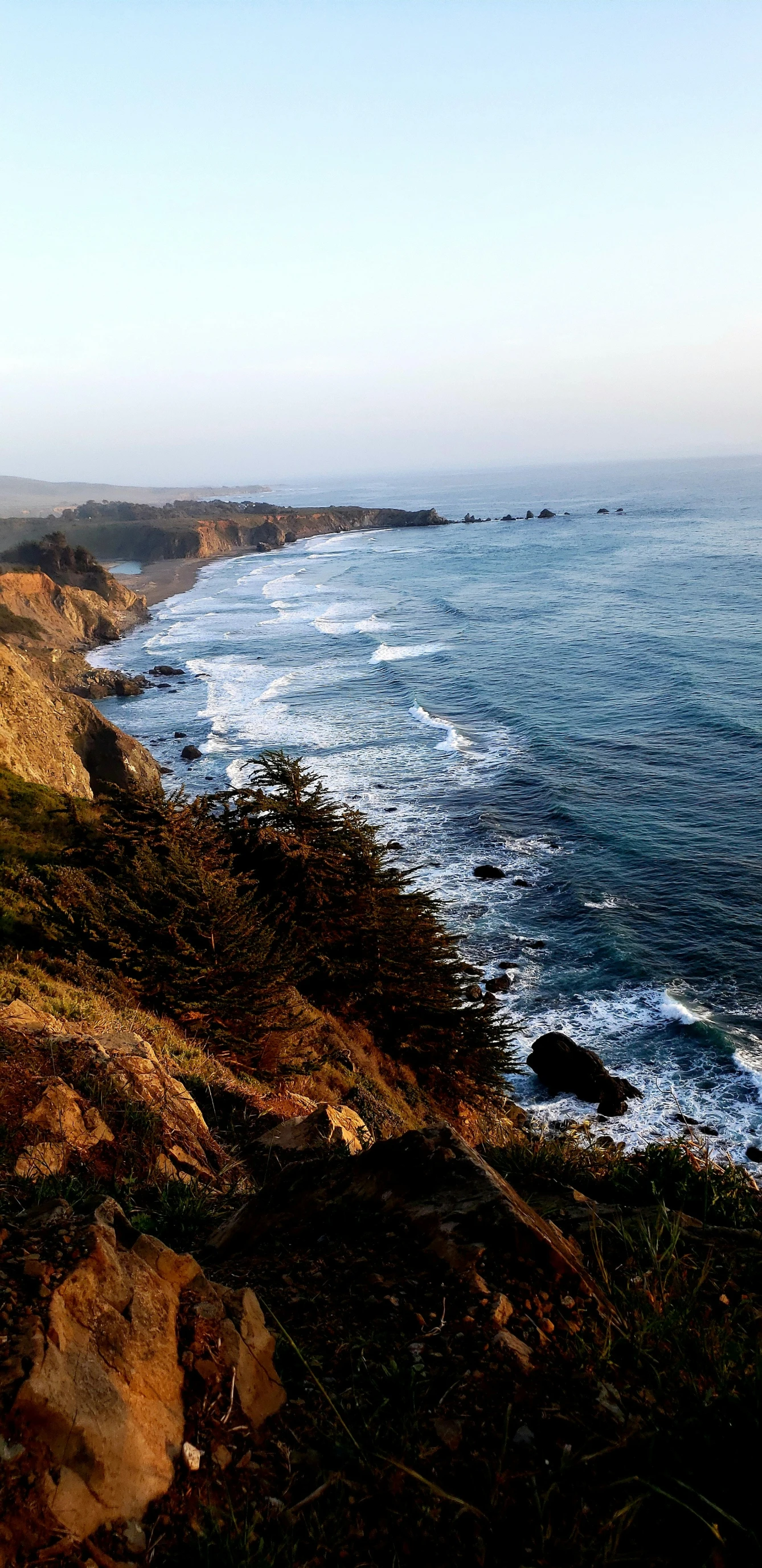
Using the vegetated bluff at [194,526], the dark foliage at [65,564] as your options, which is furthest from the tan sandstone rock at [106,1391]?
the vegetated bluff at [194,526]

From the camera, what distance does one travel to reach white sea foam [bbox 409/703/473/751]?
141 ft

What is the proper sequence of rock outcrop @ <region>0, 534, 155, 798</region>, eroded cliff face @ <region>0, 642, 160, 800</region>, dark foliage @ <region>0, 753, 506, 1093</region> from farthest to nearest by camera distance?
rock outcrop @ <region>0, 534, 155, 798</region>, eroded cliff face @ <region>0, 642, 160, 800</region>, dark foliage @ <region>0, 753, 506, 1093</region>

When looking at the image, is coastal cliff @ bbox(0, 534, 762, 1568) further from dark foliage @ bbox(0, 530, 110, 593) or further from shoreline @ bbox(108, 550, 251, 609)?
shoreline @ bbox(108, 550, 251, 609)

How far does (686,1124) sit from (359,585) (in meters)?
87.6

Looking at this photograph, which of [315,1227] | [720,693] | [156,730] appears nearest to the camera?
[315,1227]

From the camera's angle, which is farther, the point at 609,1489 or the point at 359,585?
the point at 359,585

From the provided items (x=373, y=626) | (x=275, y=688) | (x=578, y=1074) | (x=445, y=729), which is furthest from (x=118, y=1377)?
(x=373, y=626)

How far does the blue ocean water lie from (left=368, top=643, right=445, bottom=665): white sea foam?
0.44 meters

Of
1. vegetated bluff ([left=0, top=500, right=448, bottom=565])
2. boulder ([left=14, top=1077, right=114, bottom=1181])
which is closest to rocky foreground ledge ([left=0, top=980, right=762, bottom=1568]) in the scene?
boulder ([left=14, top=1077, right=114, bottom=1181])

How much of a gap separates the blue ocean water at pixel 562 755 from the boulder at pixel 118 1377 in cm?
1719

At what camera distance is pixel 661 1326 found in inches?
135

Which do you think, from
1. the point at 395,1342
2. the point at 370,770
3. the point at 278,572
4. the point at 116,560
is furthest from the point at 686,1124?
the point at 116,560

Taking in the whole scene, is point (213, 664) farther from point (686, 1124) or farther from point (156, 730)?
point (686, 1124)

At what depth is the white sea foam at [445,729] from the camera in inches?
1698
